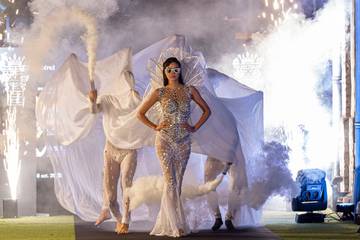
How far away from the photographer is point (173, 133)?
40.9 ft

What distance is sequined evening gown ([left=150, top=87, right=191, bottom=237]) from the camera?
40.6ft

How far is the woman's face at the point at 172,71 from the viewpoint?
41.1ft

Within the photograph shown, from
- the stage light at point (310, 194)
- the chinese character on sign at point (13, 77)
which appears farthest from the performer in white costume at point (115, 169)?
the chinese character on sign at point (13, 77)

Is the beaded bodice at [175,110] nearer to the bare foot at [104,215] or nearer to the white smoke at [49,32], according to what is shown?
the bare foot at [104,215]

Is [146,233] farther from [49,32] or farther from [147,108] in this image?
[49,32]

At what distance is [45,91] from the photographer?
14594 millimetres

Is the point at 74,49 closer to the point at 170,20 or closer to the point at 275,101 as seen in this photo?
the point at 170,20

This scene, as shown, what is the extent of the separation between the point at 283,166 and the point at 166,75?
3.40m

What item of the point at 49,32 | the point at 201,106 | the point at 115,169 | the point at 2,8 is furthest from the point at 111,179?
the point at 2,8

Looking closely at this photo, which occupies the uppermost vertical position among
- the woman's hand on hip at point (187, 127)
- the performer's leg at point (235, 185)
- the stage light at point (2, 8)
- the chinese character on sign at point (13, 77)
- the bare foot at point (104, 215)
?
the stage light at point (2, 8)

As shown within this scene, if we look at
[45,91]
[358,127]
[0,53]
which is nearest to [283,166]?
[358,127]

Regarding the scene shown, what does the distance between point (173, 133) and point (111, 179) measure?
172 cm

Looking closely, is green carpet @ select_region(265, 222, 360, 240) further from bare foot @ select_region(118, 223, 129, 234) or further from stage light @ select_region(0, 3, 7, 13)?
stage light @ select_region(0, 3, 7, 13)

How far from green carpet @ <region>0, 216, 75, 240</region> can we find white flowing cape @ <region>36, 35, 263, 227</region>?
2.15 feet
